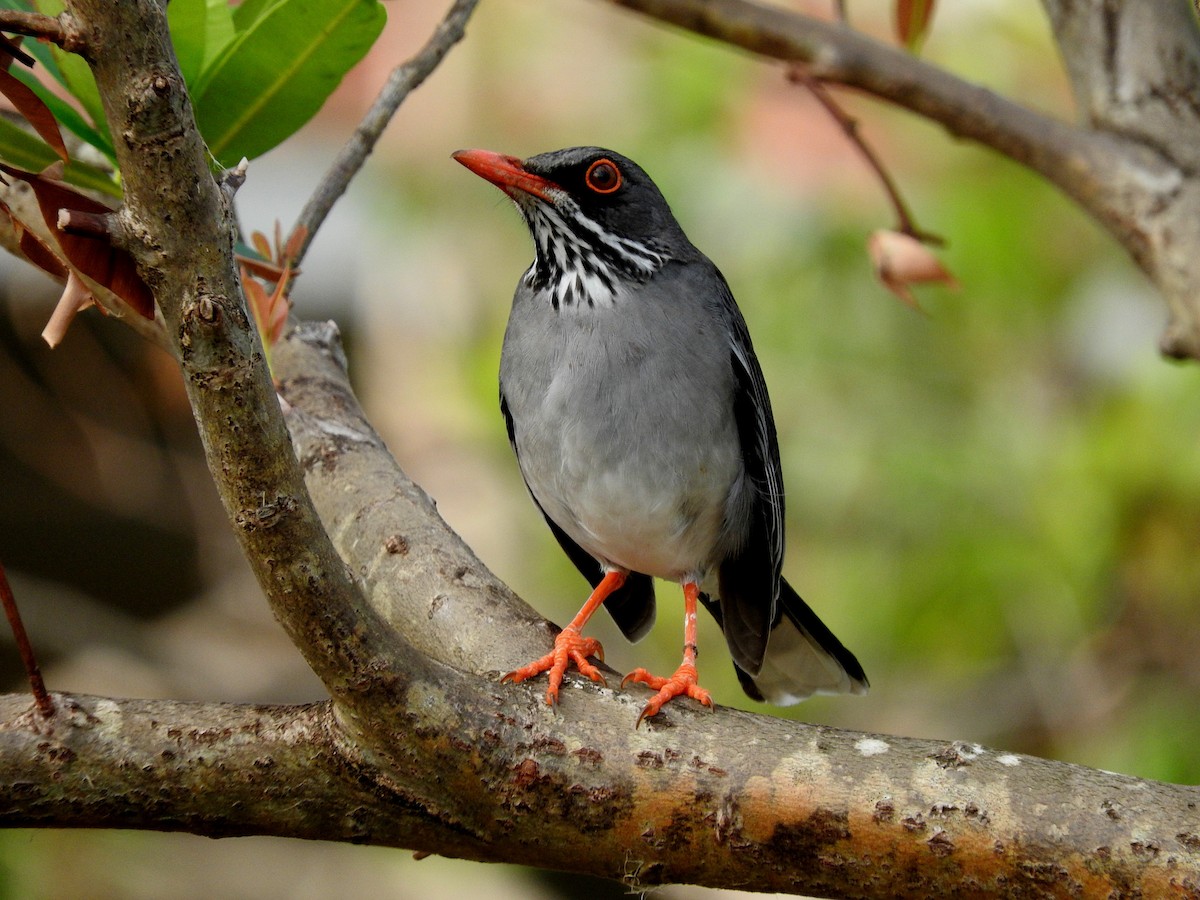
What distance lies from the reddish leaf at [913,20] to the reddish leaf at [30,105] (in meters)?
2.76

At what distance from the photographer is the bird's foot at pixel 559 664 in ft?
9.09

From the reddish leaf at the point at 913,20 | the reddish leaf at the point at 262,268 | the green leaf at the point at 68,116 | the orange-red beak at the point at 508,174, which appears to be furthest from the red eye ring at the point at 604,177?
the green leaf at the point at 68,116

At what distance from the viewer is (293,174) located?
8.17 metres

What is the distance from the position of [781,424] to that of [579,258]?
1988 mm

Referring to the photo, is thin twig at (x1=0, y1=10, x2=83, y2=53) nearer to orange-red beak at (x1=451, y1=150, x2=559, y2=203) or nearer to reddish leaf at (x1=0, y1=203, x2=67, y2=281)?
reddish leaf at (x1=0, y1=203, x2=67, y2=281)

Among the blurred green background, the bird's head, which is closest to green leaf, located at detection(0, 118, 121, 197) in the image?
the bird's head

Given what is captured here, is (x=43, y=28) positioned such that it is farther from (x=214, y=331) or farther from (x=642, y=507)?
(x=642, y=507)

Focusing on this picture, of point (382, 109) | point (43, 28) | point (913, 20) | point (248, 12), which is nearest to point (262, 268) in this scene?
point (248, 12)

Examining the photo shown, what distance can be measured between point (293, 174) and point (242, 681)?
10.7 ft

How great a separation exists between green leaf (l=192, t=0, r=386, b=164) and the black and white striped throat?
100 cm

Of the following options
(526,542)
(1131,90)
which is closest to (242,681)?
(526,542)

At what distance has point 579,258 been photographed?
3922 mm

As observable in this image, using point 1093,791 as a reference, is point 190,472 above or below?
below

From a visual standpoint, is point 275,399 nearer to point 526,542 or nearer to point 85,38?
point 85,38
